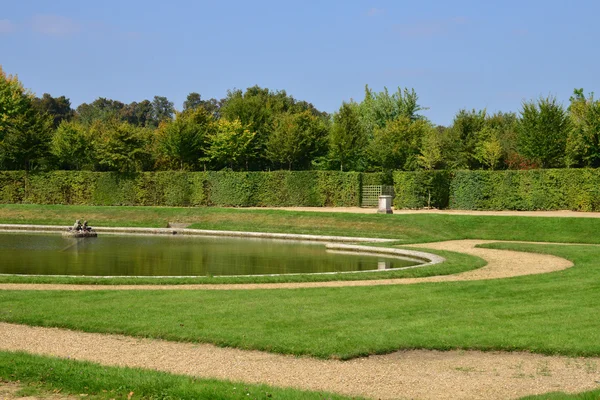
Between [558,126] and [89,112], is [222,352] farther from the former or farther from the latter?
[89,112]

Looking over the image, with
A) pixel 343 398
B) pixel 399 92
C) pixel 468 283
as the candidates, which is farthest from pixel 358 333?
pixel 399 92

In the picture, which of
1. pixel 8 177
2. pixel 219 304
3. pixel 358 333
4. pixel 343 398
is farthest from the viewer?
pixel 8 177

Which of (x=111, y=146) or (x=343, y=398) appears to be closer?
(x=343, y=398)

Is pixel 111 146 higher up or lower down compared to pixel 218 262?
higher up

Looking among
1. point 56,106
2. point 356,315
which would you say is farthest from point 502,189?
point 56,106

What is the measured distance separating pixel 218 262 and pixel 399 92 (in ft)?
165

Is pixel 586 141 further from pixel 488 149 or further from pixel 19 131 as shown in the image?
pixel 19 131

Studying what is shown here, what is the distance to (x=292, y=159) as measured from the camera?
5144 cm

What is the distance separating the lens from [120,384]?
7.20 metres

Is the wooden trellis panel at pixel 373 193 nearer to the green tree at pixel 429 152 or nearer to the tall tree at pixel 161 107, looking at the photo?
the green tree at pixel 429 152

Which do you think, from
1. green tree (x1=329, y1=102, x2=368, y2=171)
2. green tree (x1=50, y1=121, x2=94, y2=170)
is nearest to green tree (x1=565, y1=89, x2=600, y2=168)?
green tree (x1=329, y1=102, x2=368, y2=171)

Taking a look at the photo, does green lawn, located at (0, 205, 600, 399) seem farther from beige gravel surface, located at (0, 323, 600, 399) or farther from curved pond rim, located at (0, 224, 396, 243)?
curved pond rim, located at (0, 224, 396, 243)

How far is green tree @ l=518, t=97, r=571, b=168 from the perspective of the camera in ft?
134

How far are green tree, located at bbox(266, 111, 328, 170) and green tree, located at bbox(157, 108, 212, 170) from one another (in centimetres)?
509
